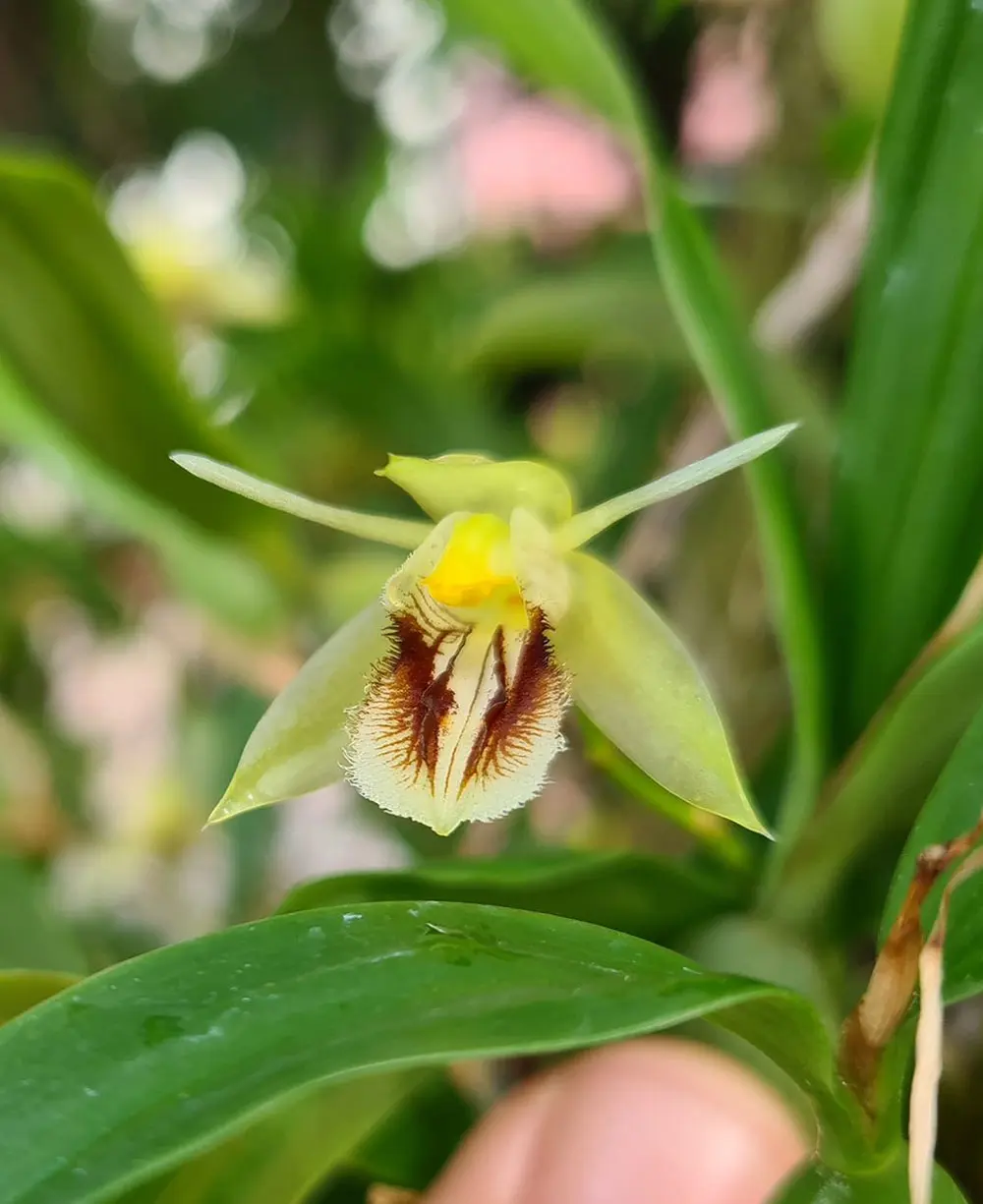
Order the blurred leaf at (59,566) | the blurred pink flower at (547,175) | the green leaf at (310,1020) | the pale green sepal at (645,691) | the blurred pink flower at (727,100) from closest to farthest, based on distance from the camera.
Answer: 1. the green leaf at (310,1020)
2. the pale green sepal at (645,691)
3. the blurred pink flower at (727,100)
4. the blurred leaf at (59,566)
5. the blurred pink flower at (547,175)

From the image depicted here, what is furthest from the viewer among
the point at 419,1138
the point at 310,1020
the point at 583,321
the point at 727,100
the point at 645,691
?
the point at 727,100

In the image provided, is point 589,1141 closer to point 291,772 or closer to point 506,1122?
point 506,1122

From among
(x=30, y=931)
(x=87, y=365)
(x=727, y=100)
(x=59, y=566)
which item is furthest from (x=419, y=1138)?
(x=727, y=100)

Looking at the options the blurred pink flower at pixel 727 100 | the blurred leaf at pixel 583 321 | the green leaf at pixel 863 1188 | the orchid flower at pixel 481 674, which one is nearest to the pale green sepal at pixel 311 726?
the orchid flower at pixel 481 674

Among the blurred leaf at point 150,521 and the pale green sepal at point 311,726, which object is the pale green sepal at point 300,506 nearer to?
the pale green sepal at point 311,726

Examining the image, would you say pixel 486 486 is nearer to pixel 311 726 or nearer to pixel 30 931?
pixel 311 726

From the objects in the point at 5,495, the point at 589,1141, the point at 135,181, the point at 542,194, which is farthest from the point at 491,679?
the point at 135,181

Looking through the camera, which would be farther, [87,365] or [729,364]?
[87,365]
